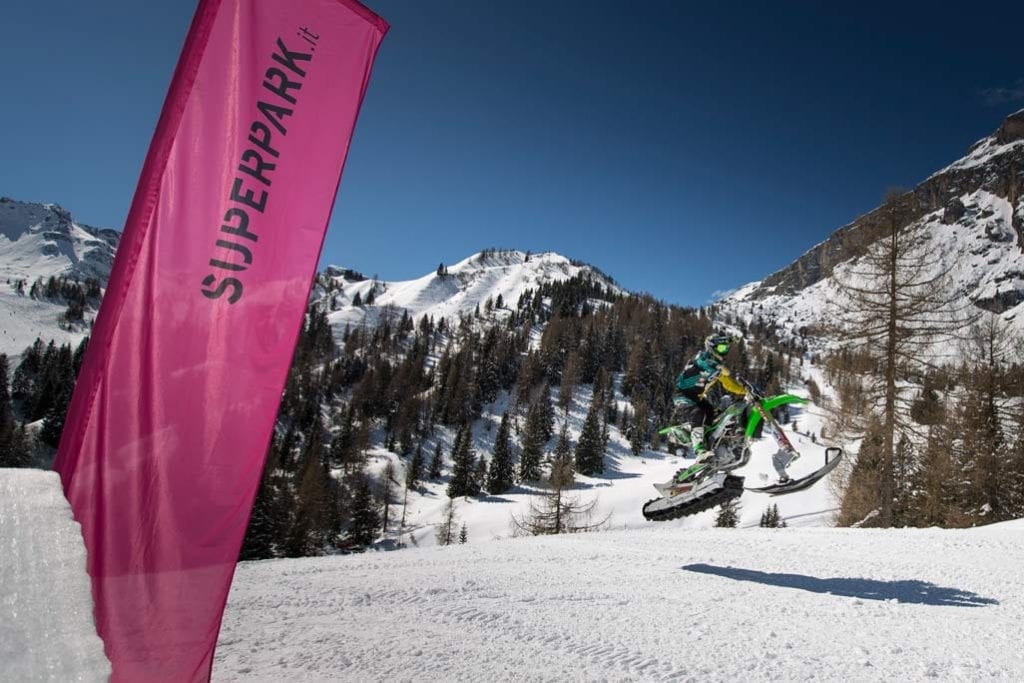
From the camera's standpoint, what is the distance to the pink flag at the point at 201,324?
243 centimetres

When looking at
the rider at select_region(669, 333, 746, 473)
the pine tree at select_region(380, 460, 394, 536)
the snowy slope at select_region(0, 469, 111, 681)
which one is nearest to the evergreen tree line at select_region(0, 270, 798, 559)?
the pine tree at select_region(380, 460, 394, 536)

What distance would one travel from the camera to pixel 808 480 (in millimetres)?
8039

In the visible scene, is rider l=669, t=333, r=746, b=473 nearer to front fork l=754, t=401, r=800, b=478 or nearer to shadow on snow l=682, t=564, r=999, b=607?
front fork l=754, t=401, r=800, b=478

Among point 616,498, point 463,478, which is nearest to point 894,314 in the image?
point 616,498

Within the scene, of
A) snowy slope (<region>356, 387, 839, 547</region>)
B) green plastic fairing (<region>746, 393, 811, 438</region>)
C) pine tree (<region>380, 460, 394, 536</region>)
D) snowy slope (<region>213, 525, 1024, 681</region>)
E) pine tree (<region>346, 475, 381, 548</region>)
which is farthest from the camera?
pine tree (<region>380, 460, 394, 536</region>)

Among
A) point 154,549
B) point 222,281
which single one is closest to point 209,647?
point 154,549

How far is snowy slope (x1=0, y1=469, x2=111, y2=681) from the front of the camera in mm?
2045

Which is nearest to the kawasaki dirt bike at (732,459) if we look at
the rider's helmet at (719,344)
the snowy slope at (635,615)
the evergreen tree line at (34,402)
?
the rider's helmet at (719,344)

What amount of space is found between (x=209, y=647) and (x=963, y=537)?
48.3 feet

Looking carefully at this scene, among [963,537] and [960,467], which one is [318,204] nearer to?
[963,537]

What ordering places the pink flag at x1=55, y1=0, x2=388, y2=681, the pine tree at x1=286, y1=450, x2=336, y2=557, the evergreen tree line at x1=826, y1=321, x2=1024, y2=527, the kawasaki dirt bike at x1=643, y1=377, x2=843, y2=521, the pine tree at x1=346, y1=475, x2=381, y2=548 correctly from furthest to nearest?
the pine tree at x1=346, y1=475, x2=381, y2=548
the pine tree at x1=286, y1=450, x2=336, y2=557
the evergreen tree line at x1=826, y1=321, x2=1024, y2=527
the kawasaki dirt bike at x1=643, y1=377, x2=843, y2=521
the pink flag at x1=55, y1=0, x2=388, y2=681

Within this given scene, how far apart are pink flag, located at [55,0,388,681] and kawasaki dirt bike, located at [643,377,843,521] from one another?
26.3 ft

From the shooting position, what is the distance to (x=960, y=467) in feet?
64.5

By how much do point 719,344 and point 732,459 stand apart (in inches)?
83.6
